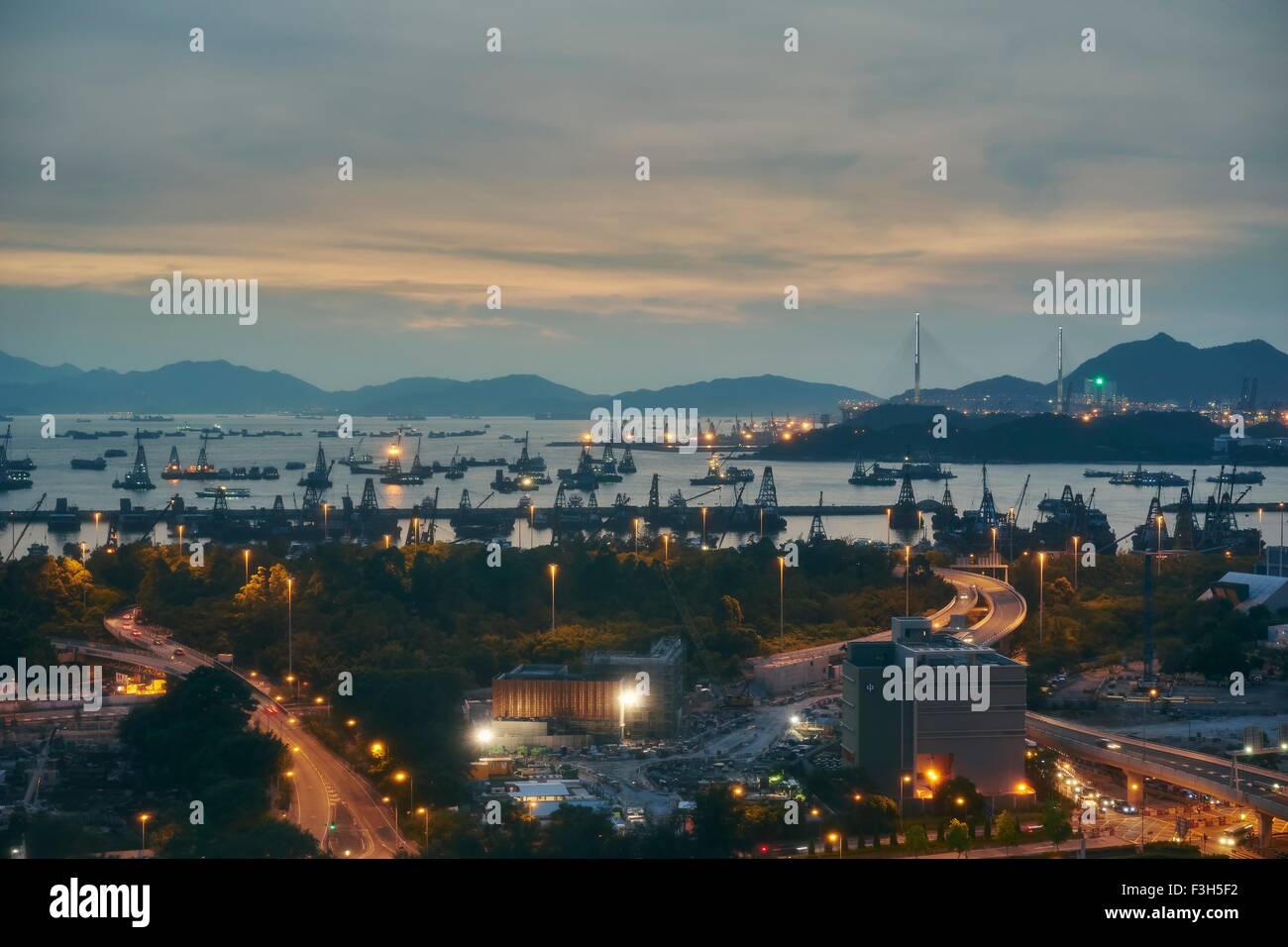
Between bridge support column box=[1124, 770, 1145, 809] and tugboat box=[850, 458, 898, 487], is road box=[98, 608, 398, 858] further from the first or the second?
tugboat box=[850, 458, 898, 487]

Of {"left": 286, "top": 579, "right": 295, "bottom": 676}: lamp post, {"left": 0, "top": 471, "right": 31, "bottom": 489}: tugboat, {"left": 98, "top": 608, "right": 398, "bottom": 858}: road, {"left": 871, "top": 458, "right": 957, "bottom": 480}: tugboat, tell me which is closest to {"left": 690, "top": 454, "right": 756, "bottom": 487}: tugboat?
{"left": 871, "top": 458, "right": 957, "bottom": 480}: tugboat

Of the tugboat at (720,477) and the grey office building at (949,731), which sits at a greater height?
the tugboat at (720,477)

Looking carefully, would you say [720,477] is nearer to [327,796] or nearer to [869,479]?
[869,479]

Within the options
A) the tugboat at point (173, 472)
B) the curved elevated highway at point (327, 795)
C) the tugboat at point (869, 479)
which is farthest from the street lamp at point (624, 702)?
the tugboat at point (173, 472)

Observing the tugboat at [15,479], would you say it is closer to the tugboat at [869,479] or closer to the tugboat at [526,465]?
the tugboat at [526,465]

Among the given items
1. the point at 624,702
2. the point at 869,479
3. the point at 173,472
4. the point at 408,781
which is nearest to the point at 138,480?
the point at 173,472
